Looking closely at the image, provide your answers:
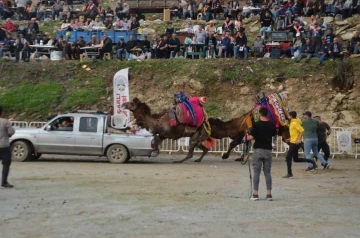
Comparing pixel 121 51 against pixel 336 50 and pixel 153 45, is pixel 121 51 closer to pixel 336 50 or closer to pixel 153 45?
pixel 153 45

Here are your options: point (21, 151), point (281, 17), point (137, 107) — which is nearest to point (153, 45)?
point (281, 17)

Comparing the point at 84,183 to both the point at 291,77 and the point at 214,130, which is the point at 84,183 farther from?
the point at 291,77

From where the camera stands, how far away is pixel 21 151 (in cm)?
2595

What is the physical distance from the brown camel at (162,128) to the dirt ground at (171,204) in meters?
3.01

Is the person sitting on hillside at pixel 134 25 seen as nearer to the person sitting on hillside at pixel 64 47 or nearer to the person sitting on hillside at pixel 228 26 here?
the person sitting on hillside at pixel 64 47

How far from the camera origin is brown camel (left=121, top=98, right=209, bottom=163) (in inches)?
1043

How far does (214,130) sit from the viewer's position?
27438 millimetres

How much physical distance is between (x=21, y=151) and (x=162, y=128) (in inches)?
182

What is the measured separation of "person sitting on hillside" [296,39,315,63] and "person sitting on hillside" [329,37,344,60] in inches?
29.8

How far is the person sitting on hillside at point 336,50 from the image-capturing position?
3328cm

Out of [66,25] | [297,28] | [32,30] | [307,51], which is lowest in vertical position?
[307,51]

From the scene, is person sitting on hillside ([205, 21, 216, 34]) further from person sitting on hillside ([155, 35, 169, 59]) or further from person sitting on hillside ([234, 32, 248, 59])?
person sitting on hillside ([155, 35, 169, 59])

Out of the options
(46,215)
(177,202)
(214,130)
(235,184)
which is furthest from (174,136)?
(46,215)

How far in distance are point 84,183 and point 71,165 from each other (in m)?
5.63
